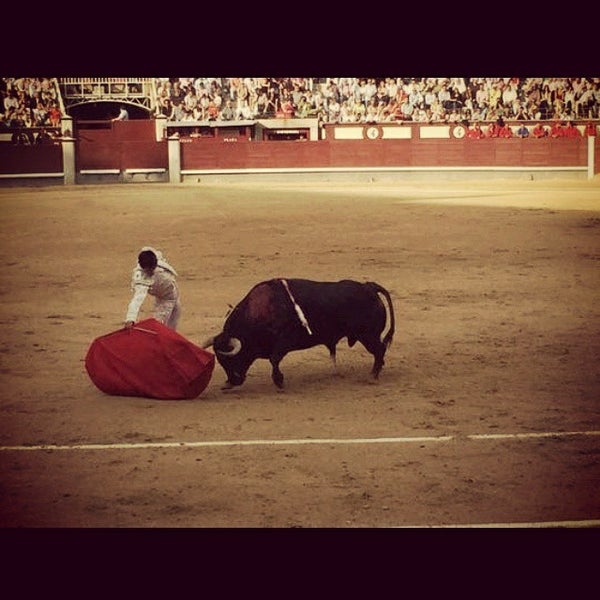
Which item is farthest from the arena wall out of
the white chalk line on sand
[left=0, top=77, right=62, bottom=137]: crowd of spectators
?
the white chalk line on sand

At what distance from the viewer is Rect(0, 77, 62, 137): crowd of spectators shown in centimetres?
2473

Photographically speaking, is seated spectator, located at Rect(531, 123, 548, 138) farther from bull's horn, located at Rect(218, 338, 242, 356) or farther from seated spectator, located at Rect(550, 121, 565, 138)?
bull's horn, located at Rect(218, 338, 242, 356)

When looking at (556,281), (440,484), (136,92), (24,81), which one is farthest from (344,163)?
(440,484)

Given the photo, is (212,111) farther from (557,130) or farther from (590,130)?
(590,130)

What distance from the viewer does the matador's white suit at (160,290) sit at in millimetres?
6234

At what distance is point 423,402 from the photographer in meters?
5.86

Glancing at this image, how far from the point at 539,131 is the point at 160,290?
742 inches

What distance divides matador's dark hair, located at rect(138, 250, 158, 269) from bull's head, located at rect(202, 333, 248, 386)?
618mm

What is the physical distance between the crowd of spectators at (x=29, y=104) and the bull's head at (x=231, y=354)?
19373mm

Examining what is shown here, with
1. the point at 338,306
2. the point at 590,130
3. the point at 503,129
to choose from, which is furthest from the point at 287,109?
the point at 338,306

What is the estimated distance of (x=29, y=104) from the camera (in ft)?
84.1

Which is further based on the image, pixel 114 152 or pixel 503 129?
pixel 503 129

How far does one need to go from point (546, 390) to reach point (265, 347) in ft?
5.43

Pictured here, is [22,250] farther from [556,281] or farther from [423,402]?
[423,402]
